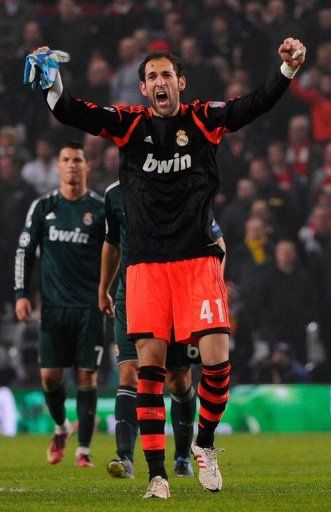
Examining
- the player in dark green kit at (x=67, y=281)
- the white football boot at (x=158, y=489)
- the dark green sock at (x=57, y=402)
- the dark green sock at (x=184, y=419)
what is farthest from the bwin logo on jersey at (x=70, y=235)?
the white football boot at (x=158, y=489)

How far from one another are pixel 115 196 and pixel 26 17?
31.9 feet

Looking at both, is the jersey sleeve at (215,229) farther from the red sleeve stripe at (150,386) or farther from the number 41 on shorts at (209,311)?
the red sleeve stripe at (150,386)

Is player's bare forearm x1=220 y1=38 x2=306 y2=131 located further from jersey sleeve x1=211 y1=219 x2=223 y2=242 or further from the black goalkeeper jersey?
jersey sleeve x1=211 y1=219 x2=223 y2=242

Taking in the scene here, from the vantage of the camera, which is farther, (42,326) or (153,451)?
(42,326)

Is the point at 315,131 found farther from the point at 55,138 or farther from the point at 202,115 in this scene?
the point at 202,115

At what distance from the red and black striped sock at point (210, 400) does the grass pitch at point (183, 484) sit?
28 cm

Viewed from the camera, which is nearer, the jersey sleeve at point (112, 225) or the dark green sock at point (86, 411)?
the jersey sleeve at point (112, 225)

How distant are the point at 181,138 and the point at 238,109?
33 centimetres

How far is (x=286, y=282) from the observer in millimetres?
14109

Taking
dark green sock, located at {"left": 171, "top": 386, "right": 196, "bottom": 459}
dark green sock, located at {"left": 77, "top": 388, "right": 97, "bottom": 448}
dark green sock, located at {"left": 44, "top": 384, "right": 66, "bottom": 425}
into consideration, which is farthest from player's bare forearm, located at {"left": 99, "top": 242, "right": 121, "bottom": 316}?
dark green sock, located at {"left": 44, "top": 384, "right": 66, "bottom": 425}

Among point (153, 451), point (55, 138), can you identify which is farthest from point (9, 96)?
point (153, 451)

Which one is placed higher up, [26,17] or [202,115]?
[26,17]

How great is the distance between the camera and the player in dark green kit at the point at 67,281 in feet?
29.2

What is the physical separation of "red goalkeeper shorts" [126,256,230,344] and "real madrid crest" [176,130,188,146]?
0.58m
